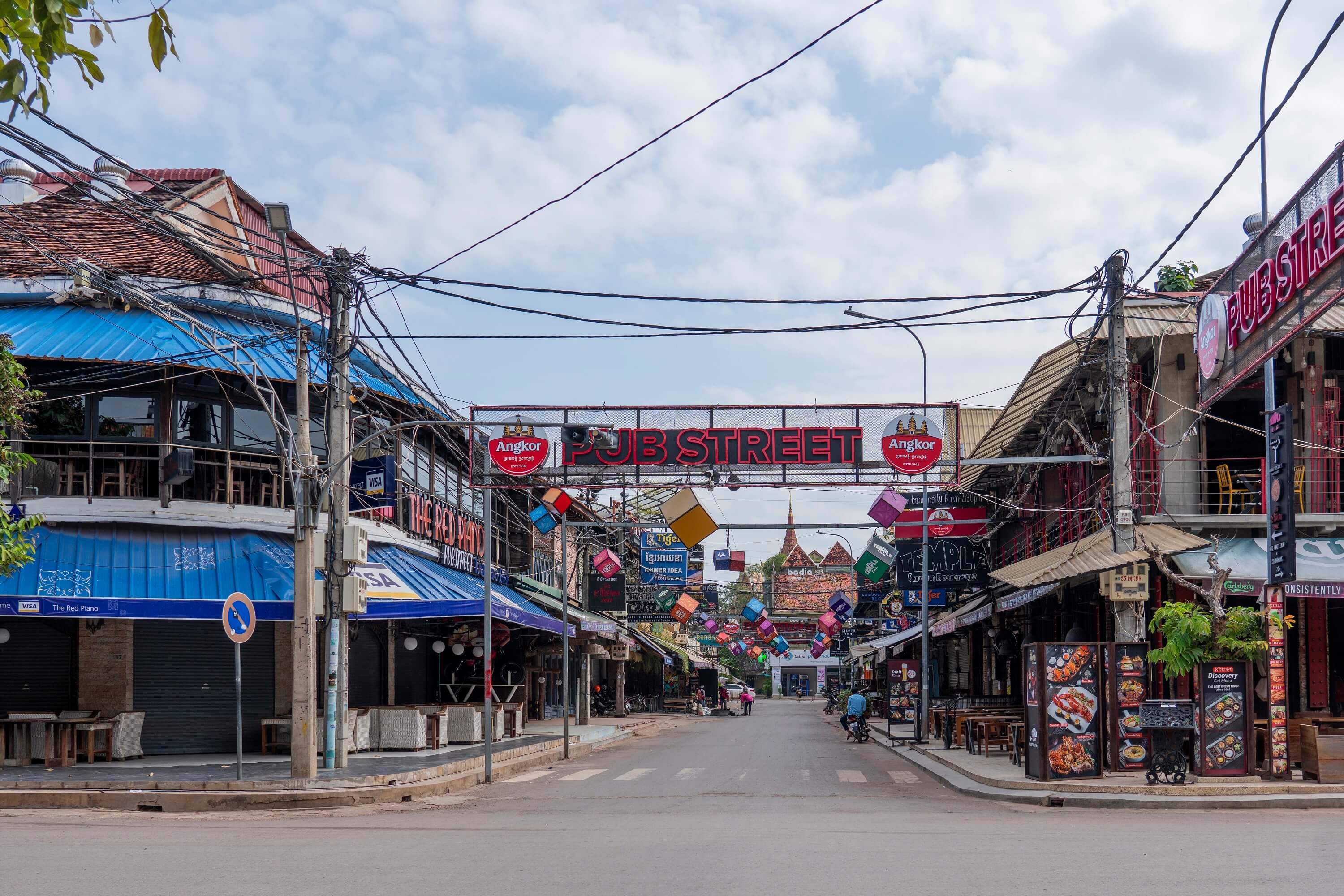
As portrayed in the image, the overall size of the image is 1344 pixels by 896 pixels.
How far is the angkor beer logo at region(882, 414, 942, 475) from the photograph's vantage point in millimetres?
23406

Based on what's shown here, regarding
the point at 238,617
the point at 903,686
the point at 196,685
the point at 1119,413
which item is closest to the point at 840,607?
the point at 903,686

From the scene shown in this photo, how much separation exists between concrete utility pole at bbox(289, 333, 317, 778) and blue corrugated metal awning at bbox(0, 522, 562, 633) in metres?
0.87

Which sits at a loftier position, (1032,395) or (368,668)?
(1032,395)

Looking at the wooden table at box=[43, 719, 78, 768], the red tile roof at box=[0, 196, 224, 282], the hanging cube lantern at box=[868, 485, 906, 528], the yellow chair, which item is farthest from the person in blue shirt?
the wooden table at box=[43, 719, 78, 768]

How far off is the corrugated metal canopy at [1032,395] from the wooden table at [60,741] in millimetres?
17757

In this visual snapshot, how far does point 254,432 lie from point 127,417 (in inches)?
90.5

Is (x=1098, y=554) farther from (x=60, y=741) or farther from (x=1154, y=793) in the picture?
(x=60, y=741)

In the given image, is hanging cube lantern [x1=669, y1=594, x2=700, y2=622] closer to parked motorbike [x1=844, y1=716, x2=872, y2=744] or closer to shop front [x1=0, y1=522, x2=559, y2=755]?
parked motorbike [x1=844, y1=716, x2=872, y2=744]

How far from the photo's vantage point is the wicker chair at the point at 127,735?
21.7 meters

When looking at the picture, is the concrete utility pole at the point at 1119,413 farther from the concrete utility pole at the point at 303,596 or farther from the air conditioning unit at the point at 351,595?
the concrete utility pole at the point at 303,596

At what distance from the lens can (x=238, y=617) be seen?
1781 cm

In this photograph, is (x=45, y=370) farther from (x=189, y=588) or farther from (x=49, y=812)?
(x=49, y=812)

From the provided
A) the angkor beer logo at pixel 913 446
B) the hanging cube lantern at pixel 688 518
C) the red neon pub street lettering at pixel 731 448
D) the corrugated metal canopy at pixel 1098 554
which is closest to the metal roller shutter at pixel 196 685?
the red neon pub street lettering at pixel 731 448

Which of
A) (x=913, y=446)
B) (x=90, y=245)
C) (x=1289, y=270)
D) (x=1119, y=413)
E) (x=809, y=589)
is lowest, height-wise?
(x=809, y=589)
